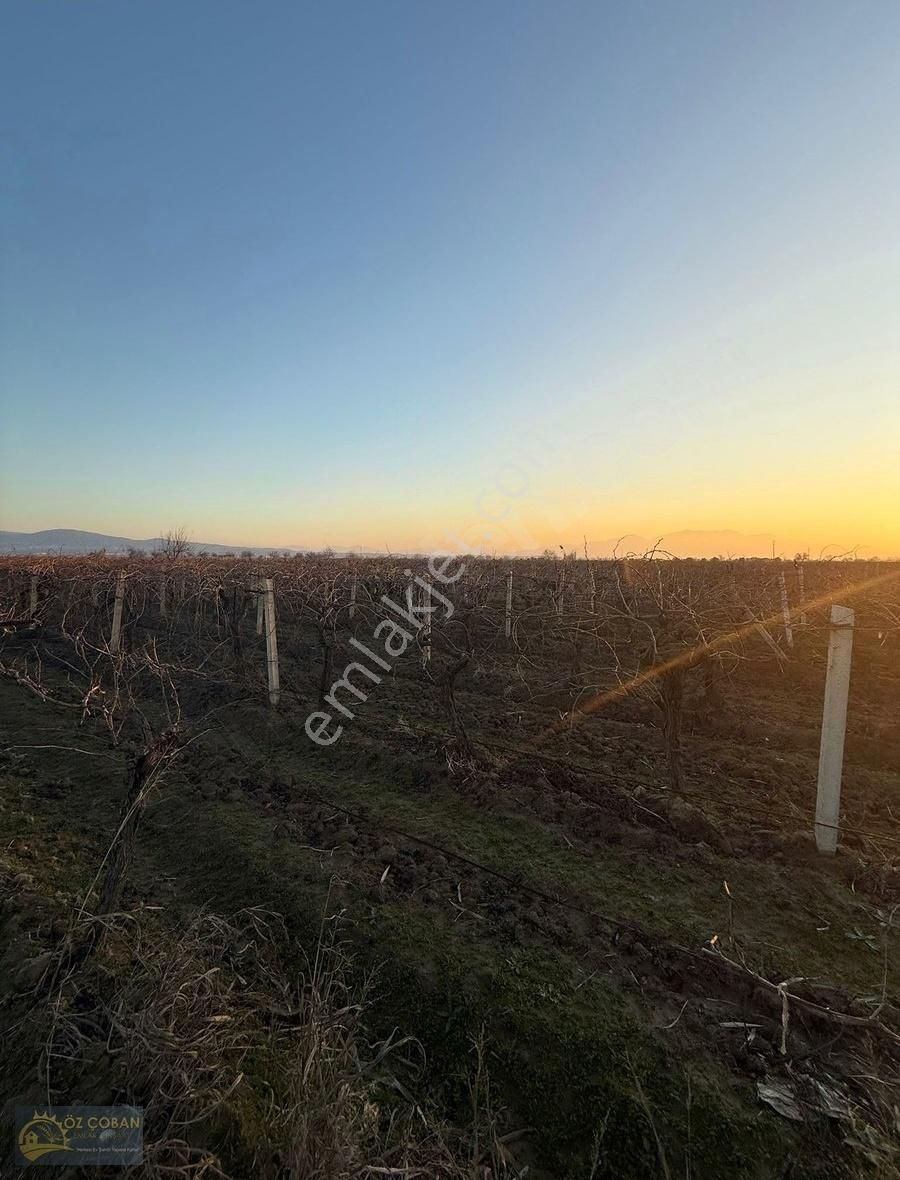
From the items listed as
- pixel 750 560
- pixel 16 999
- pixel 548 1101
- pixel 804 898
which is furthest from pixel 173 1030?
pixel 750 560

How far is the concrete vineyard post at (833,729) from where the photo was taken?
4164 millimetres

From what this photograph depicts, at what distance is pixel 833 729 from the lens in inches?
168

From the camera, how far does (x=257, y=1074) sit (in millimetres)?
2449

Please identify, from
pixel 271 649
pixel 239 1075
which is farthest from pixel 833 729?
pixel 271 649

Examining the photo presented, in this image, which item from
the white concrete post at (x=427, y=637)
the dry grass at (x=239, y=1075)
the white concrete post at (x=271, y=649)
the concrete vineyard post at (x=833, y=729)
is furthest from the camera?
the white concrete post at (x=427, y=637)

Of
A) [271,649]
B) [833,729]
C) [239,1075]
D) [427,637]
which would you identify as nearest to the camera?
[239,1075]

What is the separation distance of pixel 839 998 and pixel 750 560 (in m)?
35.8

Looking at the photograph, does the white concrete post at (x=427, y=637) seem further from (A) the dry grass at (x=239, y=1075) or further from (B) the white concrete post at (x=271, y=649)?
(A) the dry grass at (x=239, y=1075)

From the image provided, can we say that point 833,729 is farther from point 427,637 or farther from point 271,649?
point 271,649

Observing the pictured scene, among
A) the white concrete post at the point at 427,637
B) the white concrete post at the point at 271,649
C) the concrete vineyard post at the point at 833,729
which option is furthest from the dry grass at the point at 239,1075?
the white concrete post at the point at 427,637

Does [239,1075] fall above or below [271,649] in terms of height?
below

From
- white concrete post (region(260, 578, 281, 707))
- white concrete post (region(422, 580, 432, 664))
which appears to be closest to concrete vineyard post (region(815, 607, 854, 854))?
white concrete post (region(422, 580, 432, 664))

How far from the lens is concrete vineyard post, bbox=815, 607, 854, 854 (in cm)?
416

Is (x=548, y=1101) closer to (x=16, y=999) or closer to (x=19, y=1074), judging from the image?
(x=19, y=1074)
